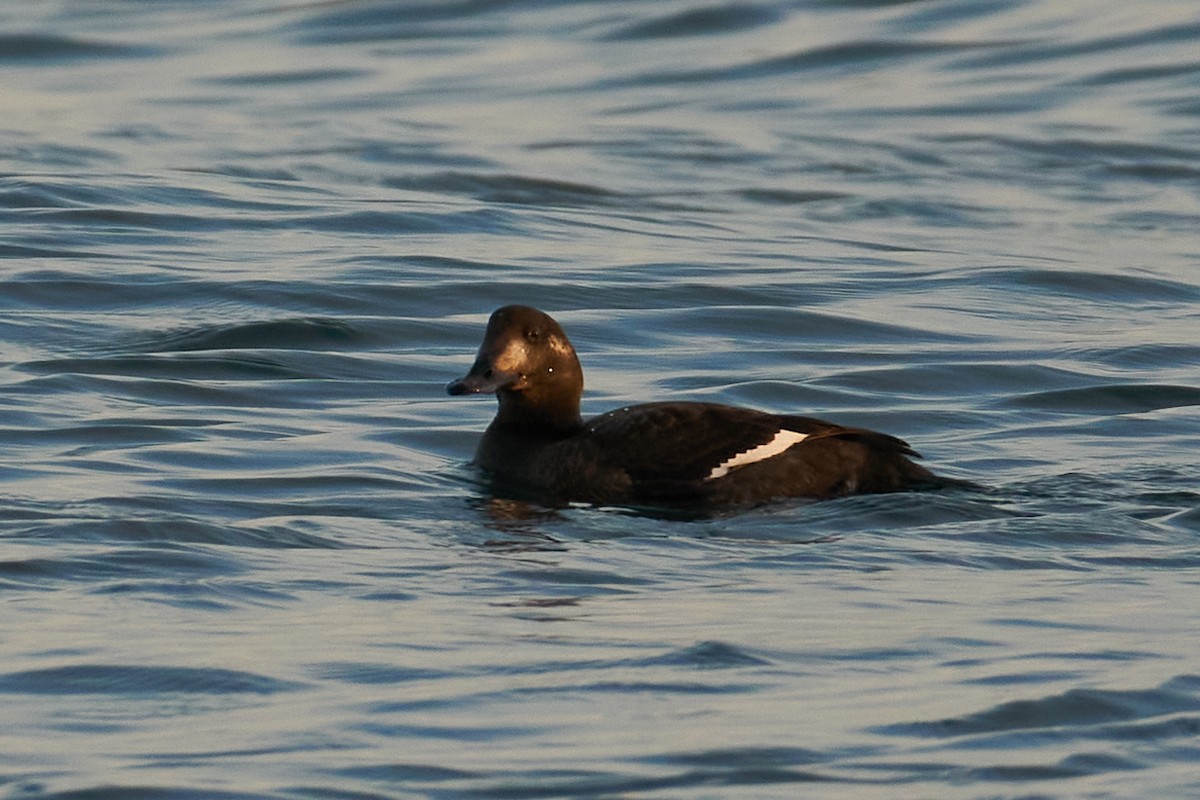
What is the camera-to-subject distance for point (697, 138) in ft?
66.5

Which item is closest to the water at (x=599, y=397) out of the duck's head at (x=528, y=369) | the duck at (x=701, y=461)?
the duck at (x=701, y=461)

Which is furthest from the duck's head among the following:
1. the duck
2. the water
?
the water

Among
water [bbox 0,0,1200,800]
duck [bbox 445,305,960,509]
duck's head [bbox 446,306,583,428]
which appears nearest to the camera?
water [bbox 0,0,1200,800]

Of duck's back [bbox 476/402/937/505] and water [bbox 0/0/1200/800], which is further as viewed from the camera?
duck's back [bbox 476/402/937/505]

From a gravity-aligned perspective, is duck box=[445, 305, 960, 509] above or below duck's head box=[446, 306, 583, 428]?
below

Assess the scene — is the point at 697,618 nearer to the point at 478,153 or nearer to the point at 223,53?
the point at 478,153

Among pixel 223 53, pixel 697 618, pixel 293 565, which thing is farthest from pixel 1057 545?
pixel 223 53

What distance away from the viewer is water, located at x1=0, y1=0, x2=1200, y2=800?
5453mm

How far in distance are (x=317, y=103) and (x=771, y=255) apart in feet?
25.8

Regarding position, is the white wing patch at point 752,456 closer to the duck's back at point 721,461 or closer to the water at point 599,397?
the duck's back at point 721,461

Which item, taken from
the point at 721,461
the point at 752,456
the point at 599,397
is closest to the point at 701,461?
the point at 721,461

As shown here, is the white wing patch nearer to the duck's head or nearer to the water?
the water

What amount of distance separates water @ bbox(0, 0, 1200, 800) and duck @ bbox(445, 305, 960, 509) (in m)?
0.21

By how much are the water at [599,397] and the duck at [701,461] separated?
0.68 feet
